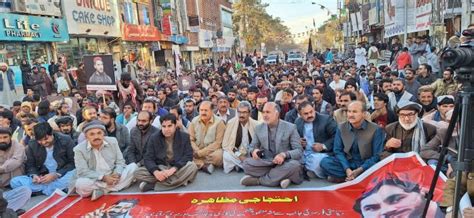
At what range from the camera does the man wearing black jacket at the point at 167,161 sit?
496 centimetres

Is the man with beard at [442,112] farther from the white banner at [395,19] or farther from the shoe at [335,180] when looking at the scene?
the white banner at [395,19]

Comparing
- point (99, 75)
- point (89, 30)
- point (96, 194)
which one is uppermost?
point (89, 30)

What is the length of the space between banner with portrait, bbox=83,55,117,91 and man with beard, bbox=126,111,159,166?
6.71ft

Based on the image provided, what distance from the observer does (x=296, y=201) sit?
4.30 metres

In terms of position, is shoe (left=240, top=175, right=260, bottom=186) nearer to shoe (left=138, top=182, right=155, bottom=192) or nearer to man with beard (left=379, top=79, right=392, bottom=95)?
shoe (left=138, top=182, right=155, bottom=192)

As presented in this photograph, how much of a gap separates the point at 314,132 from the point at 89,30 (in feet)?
50.5

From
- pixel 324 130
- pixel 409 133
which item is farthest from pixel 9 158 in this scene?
pixel 409 133

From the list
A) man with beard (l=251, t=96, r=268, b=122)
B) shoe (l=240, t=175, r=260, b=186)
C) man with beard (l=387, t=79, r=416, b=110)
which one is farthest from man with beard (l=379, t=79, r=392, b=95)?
shoe (l=240, t=175, r=260, b=186)

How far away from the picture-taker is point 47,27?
14.8 m

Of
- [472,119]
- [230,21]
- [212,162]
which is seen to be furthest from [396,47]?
[230,21]

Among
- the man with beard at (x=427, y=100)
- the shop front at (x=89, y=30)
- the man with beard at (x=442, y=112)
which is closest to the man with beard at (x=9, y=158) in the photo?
the man with beard at (x=442, y=112)

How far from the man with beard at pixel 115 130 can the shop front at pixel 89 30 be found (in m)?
11.5

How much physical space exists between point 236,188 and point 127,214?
4.28ft

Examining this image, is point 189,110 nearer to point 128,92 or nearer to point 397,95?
point 128,92
